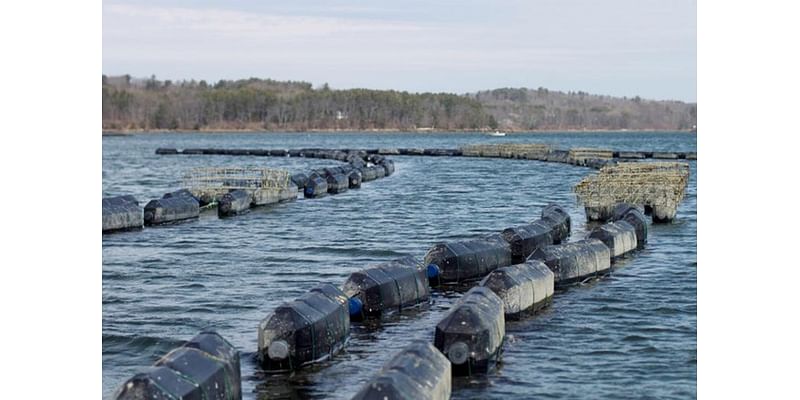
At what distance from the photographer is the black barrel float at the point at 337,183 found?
258 feet

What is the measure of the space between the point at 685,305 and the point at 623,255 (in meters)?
8.34

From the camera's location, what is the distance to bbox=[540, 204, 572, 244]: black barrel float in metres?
45.4

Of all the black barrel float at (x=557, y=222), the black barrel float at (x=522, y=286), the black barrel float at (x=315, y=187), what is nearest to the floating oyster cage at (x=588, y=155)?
the black barrel float at (x=315, y=187)

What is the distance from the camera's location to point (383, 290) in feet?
99.5

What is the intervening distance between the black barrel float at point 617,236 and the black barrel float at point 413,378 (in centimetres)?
2017

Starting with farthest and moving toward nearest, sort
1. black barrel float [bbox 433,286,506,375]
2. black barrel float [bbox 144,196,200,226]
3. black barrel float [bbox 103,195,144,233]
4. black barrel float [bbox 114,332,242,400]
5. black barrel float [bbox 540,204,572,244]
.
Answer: black barrel float [bbox 144,196,200,226] → black barrel float [bbox 103,195,144,233] → black barrel float [bbox 540,204,572,244] → black barrel float [bbox 433,286,506,375] → black barrel float [bbox 114,332,242,400]

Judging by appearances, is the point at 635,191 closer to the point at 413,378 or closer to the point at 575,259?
the point at 575,259

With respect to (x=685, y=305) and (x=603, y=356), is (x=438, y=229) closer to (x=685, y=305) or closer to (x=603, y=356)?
(x=685, y=305)

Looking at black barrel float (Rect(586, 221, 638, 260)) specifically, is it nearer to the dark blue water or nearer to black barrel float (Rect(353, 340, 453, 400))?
the dark blue water

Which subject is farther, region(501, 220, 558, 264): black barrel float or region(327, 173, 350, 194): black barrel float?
region(327, 173, 350, 194): black barrel float

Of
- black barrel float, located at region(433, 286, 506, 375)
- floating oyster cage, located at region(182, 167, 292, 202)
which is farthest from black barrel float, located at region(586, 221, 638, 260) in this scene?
floating oyster cage, located at region(182, 167, 292, 202)

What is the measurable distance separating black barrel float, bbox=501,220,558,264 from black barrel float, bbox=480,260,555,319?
6909mm

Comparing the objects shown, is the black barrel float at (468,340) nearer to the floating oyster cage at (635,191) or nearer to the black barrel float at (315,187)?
the floating oyster cage at (635,191)

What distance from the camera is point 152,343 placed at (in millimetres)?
28828
